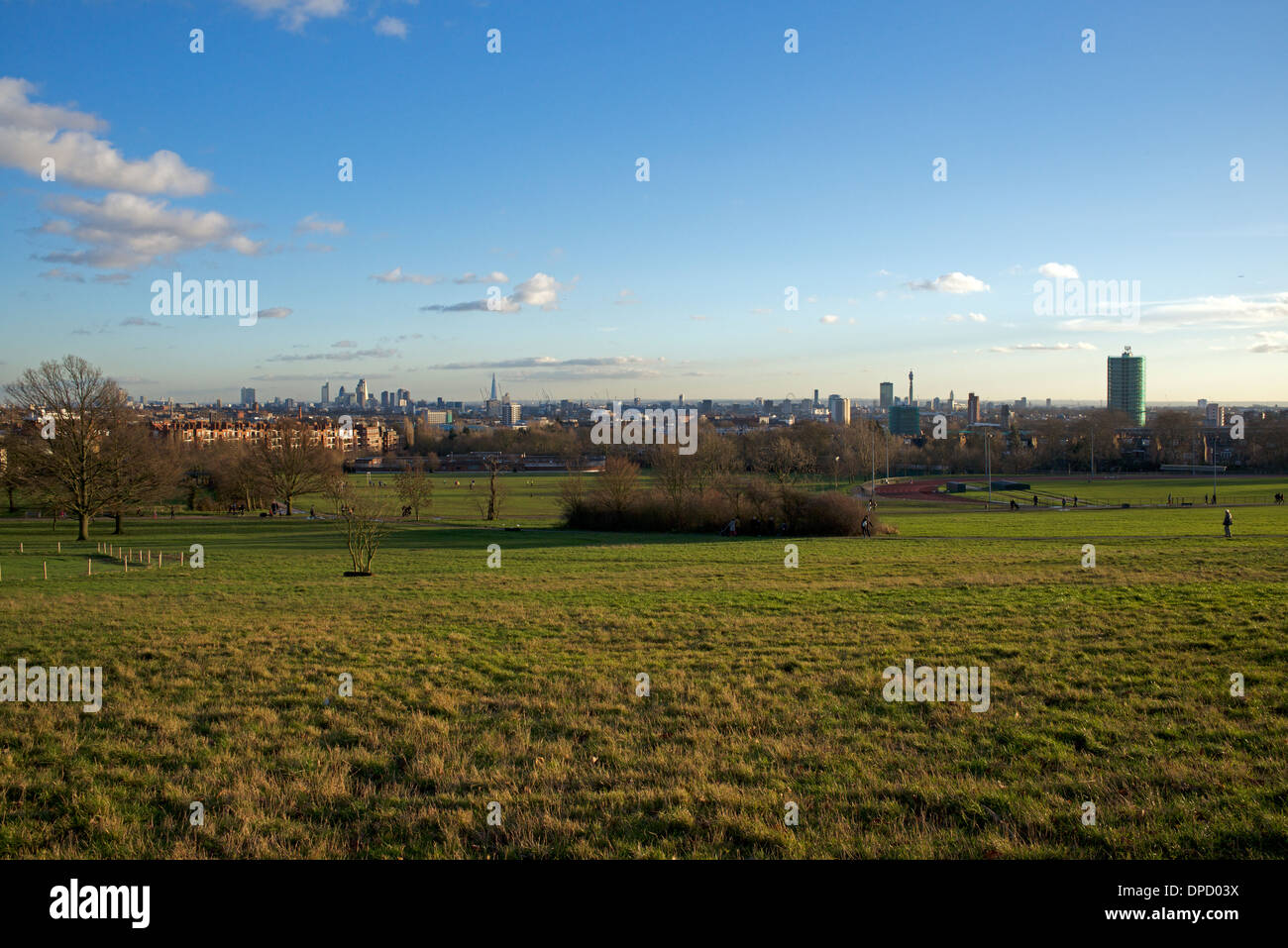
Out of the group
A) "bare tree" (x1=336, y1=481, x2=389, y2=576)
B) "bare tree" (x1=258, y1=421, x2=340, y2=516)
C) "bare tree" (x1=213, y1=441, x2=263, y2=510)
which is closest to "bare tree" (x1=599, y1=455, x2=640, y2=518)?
"bare tree" (x1=336, y1=481, x2=389, y2=576)

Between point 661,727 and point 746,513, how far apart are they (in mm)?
38592

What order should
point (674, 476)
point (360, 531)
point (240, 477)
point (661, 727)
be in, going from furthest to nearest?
point (240, 477)
point (674, 476)
point (360, 531)
point (661, 727)

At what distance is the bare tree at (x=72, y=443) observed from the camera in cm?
4328

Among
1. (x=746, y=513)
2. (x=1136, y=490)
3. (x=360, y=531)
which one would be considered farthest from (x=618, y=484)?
(x=1136, y=490)

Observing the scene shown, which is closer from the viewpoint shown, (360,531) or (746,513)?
(360,531)

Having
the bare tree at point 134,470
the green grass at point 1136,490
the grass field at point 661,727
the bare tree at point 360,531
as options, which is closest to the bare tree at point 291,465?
the bare tree at point 134,470

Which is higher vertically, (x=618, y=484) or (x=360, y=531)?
(x=618, y=484)

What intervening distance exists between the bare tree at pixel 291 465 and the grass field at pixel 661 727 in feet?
142

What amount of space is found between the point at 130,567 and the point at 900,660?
103 ft

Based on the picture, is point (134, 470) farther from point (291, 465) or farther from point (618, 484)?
point (618, 484)

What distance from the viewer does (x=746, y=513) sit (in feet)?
152

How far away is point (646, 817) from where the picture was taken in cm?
583
